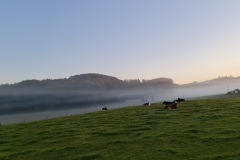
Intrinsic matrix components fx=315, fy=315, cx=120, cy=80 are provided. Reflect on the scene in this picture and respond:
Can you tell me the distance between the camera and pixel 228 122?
29953mm

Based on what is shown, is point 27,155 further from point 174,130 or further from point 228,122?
point 228,122

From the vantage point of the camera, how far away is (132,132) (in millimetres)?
28953

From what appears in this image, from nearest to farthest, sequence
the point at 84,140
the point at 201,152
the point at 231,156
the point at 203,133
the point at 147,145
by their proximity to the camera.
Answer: the point at 231,156 < the point at 201,152 < the point at 147,145 < the point at 203,133 < the point at 84,140

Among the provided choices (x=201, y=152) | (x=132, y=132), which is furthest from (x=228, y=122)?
(x=201, y=152)

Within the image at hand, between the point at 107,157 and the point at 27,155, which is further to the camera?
the point at 27,155

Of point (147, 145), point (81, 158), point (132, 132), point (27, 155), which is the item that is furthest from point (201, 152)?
point (27, 155)

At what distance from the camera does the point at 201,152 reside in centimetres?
2008

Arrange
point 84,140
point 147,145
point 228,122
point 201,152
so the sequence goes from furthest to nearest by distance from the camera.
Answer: point 228,122 < point 84,140 < point 147,145 < point 201,152

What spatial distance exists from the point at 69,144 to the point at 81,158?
18.5ft

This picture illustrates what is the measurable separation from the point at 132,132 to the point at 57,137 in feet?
25.1

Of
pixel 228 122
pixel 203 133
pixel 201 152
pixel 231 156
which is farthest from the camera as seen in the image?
pixel 228 122

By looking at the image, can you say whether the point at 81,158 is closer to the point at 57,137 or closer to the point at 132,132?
the point at 132,132

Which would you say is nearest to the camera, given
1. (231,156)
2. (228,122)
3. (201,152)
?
(231,156)

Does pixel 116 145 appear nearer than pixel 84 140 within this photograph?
Yes
